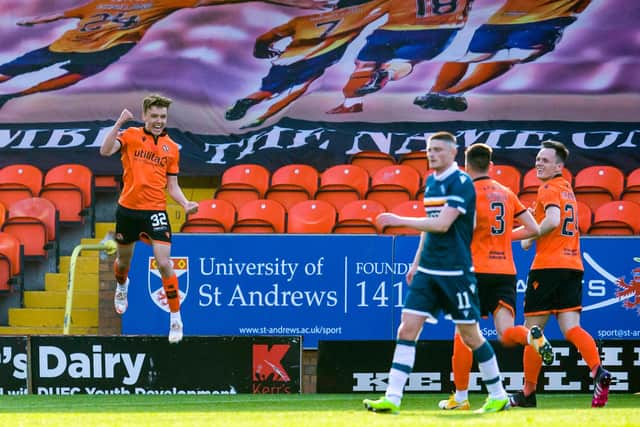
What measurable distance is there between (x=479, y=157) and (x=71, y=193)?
792cm

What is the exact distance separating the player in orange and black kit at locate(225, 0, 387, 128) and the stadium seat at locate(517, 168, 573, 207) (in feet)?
10.0

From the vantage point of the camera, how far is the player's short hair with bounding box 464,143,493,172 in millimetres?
8523

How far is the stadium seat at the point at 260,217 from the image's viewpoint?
13.9m

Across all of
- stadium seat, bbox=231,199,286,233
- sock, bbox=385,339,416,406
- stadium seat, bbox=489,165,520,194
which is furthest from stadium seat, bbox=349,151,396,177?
sock, bbox=385,339,416,406

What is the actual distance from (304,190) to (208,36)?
2.77 m

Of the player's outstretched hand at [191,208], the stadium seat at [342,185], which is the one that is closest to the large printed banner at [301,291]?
the stadium seat at [342,185]

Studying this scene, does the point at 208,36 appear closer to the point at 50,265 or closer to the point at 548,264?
the point at 50,265

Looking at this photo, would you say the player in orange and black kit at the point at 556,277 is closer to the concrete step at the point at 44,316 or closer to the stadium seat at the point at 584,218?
the stadium seat at the point at 584,218

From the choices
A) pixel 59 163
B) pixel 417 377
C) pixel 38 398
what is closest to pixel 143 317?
pixel 38 398

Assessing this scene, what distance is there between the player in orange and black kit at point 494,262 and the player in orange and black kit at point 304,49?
25.5ft

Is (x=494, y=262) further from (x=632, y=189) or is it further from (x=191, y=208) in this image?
(x=632, y=189)

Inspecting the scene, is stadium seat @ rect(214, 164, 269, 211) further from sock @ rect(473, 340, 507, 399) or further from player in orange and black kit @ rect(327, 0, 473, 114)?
sock @ rect(473, 340, 507, 399)

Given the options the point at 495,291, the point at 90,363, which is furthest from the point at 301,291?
the point at 495,291

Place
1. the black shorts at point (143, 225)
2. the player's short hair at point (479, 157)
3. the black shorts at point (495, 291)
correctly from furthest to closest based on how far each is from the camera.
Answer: the black shorts at point (143, 225), the black shorts at point (495, 291), the player's short hair at point (479, 157)
